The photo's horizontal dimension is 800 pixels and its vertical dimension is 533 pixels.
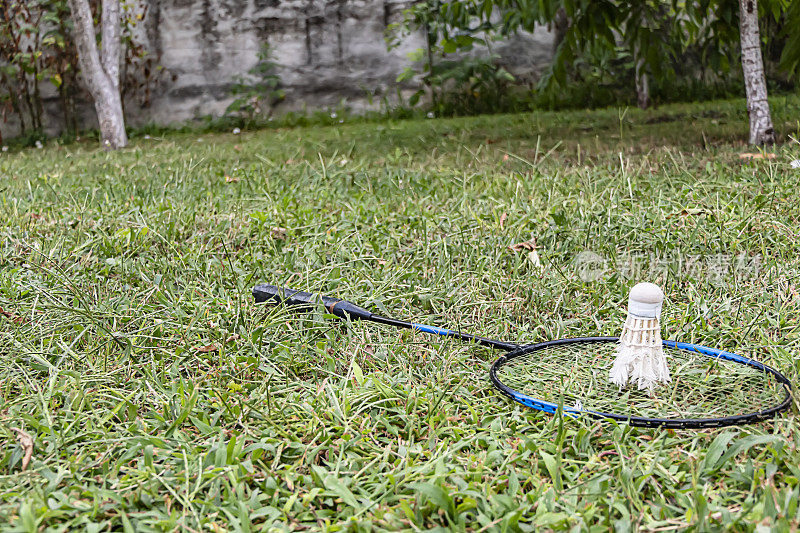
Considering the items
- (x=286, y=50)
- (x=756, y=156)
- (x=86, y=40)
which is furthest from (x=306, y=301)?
(x=286, y=50)

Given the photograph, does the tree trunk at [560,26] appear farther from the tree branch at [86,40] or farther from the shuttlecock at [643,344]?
the shuttlecock at [643,344]

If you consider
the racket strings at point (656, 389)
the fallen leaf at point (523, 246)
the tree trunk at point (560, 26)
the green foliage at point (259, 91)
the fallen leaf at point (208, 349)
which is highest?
the tree trunk at point (560, 26)

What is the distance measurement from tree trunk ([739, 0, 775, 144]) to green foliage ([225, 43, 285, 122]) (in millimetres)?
5415

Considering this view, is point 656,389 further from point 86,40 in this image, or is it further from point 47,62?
point 47,62

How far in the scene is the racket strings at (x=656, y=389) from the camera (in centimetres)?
143

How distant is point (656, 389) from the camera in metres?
1.51

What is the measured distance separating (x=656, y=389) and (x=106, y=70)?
6.24 m

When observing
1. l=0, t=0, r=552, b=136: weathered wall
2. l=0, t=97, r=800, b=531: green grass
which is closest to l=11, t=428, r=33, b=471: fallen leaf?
l=0, t=97, r=800, b=531: green grass

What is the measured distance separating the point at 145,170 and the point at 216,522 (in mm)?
3513

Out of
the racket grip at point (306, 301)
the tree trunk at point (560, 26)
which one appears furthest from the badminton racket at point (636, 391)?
the tree trunk at point (560, 26)

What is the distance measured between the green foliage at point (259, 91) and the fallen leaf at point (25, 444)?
7.08 metres

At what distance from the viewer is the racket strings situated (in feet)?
4.70

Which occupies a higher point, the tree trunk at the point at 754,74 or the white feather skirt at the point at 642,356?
the tree trunk at the point at 754,74

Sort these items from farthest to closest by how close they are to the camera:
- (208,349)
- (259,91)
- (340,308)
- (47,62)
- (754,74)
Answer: (259,91) → (47,62) → (754,74) → (340,308) → (208,349)
